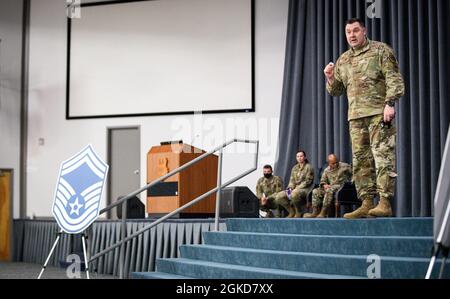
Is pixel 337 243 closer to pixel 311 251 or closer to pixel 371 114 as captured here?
pixel 311 251

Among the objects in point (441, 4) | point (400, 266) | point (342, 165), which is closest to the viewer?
point (400, 266)

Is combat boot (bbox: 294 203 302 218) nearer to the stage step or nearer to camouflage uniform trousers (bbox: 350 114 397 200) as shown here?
the stage step

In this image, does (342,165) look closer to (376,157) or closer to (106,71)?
(376,157)

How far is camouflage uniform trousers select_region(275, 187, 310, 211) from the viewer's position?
7.31 m

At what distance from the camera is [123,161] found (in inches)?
416

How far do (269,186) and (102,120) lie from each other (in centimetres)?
372

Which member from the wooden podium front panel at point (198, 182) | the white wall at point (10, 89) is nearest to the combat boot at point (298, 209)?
the wooden podium front panel at point (198, 182)

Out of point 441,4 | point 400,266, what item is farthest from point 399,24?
point 400,266

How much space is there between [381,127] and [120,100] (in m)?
6.77

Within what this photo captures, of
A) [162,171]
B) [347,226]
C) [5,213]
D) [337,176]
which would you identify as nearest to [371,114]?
[347,226]

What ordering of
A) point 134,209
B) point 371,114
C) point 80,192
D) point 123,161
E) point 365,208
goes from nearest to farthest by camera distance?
point 371,114
point 365,208
point 80,192
point 134,209
point 123,161

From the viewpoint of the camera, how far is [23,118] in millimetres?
11172

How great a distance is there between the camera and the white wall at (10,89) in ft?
35.6

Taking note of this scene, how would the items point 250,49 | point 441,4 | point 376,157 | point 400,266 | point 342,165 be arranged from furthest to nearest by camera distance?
point 250,49 < point 441,4 < point 342,165 < point 376,157 < point 400,266
